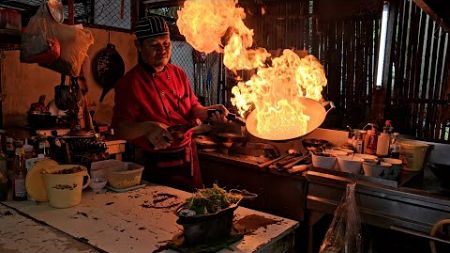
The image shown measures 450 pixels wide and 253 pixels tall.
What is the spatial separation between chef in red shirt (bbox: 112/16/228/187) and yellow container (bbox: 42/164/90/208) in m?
0.80

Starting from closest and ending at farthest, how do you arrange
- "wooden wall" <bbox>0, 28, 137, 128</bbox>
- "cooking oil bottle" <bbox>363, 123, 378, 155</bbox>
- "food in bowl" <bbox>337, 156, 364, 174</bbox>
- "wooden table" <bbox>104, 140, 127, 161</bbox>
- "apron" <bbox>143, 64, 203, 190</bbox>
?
"food in bowl" <bbox>337, 156, 364, 174</bbox> < "apron" <bbox>143, 64, 203, 190</bbox> < "cooking oil bottle" <bbox>363, 123, 378, 155</bbox> < "wooden wall" <bbox>0, 28, 137, 128</bbox> < "wooden table" <bbox>104, 140, 127, 161</bbox>

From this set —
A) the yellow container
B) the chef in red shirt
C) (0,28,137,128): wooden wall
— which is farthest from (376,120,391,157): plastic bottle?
(0,28,137,128): wooden wall

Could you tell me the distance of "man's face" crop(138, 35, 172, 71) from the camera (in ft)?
9.88

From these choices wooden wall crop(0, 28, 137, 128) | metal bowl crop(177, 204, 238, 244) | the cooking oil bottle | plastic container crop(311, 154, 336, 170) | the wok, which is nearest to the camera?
metal bowl crop(177, 204, 238, 244)

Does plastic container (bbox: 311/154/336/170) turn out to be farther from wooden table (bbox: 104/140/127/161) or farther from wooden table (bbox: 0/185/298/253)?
wooden table (bbox: 104/140/127/161)

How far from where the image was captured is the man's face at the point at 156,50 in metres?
3.01

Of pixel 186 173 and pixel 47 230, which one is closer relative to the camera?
pixel 47 230

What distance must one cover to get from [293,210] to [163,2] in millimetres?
3370

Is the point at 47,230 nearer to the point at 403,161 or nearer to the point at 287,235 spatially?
the point at 287,235

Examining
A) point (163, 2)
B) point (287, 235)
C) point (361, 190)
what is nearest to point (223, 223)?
point (287, 235)

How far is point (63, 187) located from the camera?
6.78 feet

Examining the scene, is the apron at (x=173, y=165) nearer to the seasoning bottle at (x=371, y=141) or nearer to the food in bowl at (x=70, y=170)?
the food in bowl at (x=70, y=170)

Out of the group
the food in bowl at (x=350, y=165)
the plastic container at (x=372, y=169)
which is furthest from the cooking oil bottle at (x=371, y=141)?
the plastic container at (x=372, y=169)

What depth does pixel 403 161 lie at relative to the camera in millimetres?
3248
